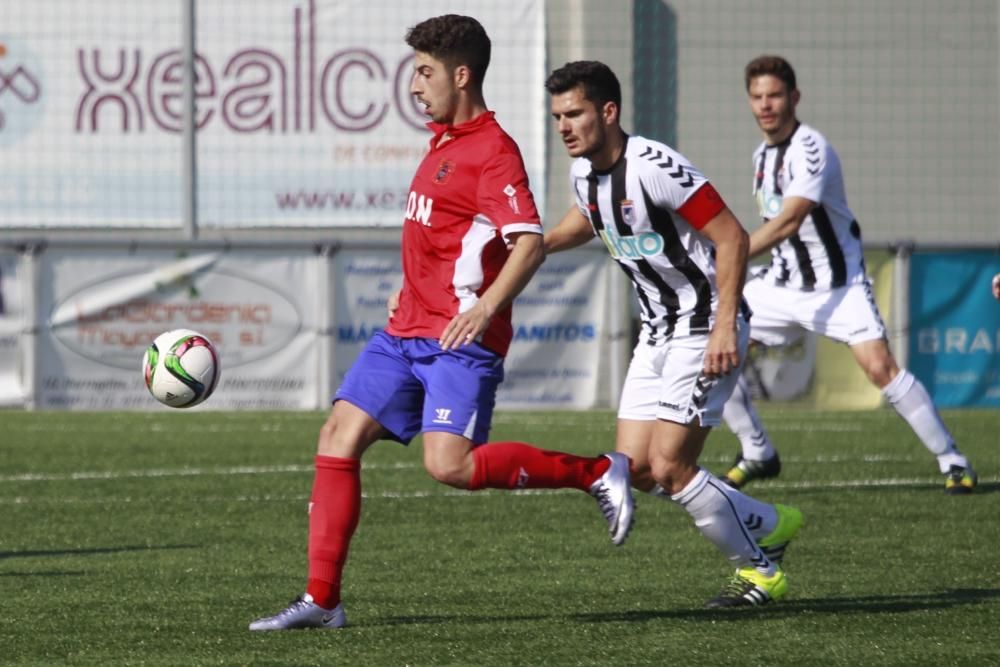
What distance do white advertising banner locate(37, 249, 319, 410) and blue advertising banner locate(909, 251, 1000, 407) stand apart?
208 inches

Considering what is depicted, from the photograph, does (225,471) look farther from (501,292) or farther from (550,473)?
(501,292)

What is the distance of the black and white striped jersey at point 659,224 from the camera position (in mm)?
6008

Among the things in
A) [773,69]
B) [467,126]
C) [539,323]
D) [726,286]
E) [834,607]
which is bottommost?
[834,607]

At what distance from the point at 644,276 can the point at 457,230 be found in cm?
91

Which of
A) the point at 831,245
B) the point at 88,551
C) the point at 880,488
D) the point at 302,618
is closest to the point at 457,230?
the point at 302,618

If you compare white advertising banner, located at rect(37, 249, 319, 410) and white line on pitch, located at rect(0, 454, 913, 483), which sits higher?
white advertising banner, located at rect(37, 249, 319, 410)

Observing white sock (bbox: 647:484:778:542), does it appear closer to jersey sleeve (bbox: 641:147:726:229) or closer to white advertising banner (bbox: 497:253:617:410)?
jersey sleeve (bbox: 641:147:726:229)

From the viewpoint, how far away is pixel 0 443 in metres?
12.7

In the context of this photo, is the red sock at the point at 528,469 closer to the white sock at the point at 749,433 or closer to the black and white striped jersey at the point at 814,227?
the black and white striped jersey at the point at 814,227

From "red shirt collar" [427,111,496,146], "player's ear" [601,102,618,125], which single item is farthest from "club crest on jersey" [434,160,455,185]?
"player's ear" [601,102,618,125]

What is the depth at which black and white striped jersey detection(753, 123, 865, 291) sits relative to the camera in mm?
9492

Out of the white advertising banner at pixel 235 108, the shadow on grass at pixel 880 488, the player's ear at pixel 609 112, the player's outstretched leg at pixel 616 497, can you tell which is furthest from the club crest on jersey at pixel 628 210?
the white advertising banner at pixel 235 108

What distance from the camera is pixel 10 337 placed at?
15734 mm

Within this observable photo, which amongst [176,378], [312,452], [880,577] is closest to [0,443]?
[312,452]
